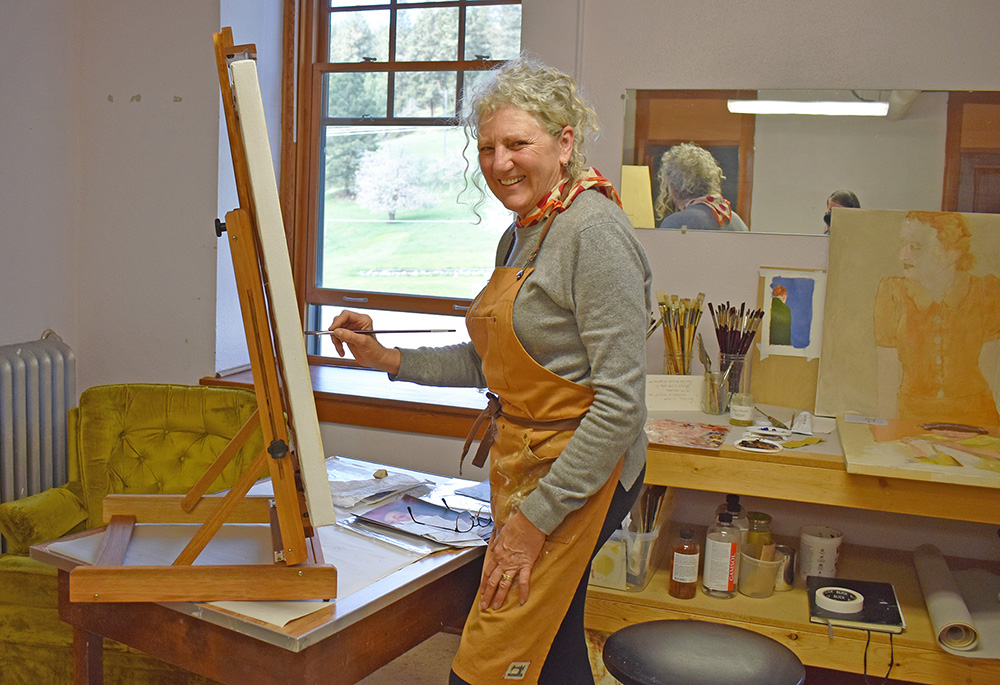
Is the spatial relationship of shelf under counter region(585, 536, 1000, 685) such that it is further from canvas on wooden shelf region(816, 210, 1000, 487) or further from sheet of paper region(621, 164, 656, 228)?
sheet of paper region(621, 164, 656, 228)

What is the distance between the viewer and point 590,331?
4.91 feet

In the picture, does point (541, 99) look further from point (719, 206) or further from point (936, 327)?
point (936, 327)

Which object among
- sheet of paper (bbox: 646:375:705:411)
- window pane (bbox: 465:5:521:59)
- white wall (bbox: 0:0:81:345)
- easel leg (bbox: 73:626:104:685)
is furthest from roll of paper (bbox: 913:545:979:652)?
white wall (bbox: 0:0:81:345)

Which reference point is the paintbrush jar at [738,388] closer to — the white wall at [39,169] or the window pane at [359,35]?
the window pane at [359,35]

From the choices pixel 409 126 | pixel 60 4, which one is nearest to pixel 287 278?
pixel 409 126

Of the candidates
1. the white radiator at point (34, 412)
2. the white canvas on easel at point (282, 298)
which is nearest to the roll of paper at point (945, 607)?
the white canvas on easel at point (282, 298)

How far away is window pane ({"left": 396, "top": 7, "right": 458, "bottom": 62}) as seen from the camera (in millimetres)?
3201

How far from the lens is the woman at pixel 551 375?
1499 mm

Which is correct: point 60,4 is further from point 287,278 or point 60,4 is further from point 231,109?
point 287,278

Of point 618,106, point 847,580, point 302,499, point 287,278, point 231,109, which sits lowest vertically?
point 847,580

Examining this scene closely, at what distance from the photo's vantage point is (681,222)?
104 inches

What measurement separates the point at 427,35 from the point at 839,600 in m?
2.23

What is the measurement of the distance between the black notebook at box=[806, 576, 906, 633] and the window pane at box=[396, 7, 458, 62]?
6.80 ft

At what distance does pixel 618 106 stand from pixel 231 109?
56.6 inches
